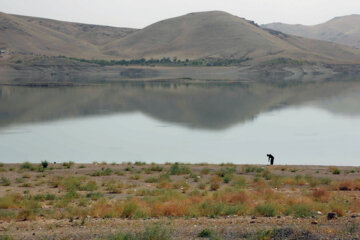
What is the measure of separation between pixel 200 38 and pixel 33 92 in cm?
12752

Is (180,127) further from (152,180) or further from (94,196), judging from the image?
(94,196)

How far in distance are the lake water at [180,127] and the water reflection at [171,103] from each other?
105 mm

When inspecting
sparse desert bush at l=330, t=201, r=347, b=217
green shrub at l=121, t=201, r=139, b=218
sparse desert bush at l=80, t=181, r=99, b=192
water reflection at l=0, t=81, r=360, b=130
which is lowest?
sparse desert bush at l=80, t=181, r=99, b=192

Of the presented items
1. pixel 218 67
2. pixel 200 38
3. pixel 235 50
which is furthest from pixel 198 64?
pixel 200 38

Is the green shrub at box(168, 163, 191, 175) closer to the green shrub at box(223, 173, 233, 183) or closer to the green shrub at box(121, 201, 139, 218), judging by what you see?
the green shrub at box(223, 173, 233, 183)

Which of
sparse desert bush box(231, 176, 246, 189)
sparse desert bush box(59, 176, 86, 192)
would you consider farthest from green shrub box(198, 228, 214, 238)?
sparse desert bush box(59, 176, 86, 192)

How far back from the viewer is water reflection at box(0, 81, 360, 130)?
43.0m

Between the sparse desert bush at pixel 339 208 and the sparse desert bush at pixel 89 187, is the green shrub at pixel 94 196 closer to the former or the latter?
the sparse desert bush at pixel 89 187

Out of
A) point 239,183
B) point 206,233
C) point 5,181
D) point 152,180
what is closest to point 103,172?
point 152,180

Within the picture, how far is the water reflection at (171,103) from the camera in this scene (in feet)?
141

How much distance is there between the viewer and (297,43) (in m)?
191

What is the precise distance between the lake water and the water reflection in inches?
4.1

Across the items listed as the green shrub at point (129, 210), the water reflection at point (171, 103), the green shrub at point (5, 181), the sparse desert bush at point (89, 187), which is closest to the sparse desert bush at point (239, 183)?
the sparse desert bush at point (89, 187)

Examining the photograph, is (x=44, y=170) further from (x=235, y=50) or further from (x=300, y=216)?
(x=235, y=50)
